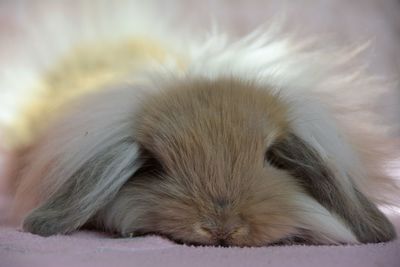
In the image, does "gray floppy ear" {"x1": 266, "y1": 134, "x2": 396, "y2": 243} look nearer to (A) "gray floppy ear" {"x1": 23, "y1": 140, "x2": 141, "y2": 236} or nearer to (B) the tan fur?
(B) the tan fur

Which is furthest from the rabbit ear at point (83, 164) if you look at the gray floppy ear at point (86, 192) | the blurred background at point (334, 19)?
the blurred background at point (334, 19)

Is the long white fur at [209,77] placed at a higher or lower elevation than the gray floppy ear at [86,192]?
higher

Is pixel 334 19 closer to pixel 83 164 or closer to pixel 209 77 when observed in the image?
pixel 209 77

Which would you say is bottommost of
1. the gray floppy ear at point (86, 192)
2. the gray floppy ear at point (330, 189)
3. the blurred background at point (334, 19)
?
the gray floppy ear at point (86, 192)

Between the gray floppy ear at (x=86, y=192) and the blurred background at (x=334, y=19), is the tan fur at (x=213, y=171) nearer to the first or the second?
the gray floppy ear at (x=86, y=192)

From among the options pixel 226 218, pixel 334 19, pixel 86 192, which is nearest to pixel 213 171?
pixel 226 218
